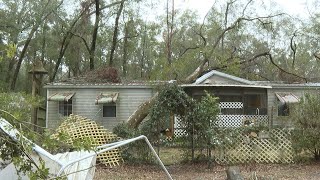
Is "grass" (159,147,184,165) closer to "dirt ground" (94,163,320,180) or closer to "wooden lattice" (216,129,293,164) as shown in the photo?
"dirt ground" (94,163,320,180)

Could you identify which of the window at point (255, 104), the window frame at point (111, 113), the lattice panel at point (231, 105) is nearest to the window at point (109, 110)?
the window frame at point (111, 113)

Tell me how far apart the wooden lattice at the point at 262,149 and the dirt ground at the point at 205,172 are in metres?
0.46

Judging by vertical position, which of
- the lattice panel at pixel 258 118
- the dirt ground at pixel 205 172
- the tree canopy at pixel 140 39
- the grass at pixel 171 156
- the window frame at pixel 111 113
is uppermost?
the tree canopy at pixel 140 39

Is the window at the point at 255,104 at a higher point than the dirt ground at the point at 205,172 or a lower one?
higher

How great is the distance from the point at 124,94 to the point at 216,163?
8.83 m

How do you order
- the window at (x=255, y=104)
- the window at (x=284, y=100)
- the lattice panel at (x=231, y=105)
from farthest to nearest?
1. the window at (x=255, y=104)
2. the lattice panel at (x=231, y=105)
3. the window at (x=284, y=100)

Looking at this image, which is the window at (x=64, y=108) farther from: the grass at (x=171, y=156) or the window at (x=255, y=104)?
the window at (x=255, y=104)

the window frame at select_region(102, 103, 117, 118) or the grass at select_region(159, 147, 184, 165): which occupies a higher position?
the window frame at select_region(102, 103, 117, 118)

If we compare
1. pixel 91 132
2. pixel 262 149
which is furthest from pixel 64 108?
pixel 262 149

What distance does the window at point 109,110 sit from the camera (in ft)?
63.3

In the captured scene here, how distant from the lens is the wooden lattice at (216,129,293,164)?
37.9 ft

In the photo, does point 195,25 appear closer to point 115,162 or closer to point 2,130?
point 115,162

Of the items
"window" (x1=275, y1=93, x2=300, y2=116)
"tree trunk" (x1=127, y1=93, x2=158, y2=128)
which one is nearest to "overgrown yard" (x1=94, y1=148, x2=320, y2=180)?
"tree trunk" (x1=127, y1=93, x2=158, y2=128)

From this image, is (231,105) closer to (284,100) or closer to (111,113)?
(284,100)
